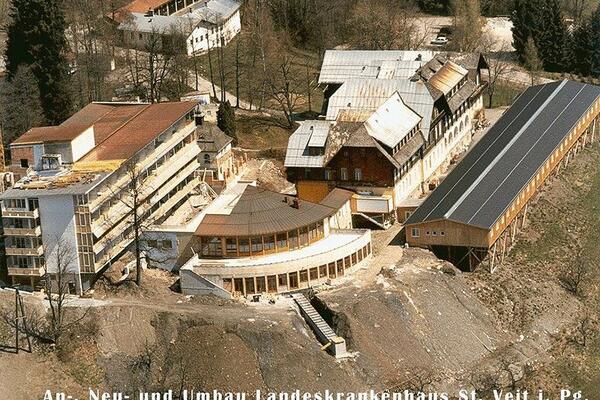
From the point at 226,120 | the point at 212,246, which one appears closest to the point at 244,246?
the point at 212,246

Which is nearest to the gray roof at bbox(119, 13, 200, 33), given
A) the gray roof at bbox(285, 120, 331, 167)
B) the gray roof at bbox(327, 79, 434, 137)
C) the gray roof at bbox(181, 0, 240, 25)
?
the gray roof at bbox(181, 0, 240, 25)

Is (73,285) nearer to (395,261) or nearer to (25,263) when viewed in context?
(25,263)

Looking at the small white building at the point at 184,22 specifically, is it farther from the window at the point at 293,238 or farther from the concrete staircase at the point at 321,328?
the concrete staircase at the point at 321,328

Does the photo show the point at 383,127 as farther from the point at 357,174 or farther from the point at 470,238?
the point at 470,238

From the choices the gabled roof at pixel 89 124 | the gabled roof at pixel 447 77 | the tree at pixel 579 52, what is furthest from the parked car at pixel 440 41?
the gabled roof at pixel 89 124

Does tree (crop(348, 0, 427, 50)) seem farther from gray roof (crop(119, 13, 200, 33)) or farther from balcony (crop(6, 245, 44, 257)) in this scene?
balcony (crop(6, 245, 44, 257))

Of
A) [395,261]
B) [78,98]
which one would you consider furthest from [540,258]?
[78,98]

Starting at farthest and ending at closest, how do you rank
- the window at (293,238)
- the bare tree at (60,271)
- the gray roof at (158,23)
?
the gray roof at (158,23) < the window at (293,238) < the bare tree at (60,271)
